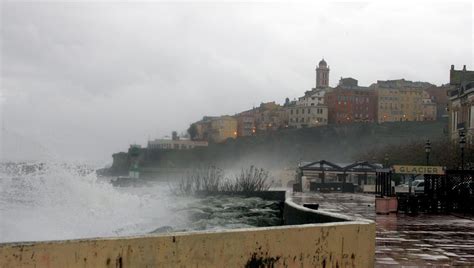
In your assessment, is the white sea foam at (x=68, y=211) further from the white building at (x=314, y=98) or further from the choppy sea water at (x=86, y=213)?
the white building at (x=314, y=98)

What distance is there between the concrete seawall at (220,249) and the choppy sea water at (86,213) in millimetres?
12416

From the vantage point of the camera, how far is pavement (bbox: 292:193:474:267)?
9.55 meters

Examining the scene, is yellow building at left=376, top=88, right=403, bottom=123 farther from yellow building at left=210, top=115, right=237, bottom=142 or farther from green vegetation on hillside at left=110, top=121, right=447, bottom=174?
yellow building at left=210, top=115, right=237, bottom=142

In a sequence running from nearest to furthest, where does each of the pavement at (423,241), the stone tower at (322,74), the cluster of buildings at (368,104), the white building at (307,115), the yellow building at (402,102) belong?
the pavement at (423,241), the yellow building at (402,102), the cluster of buildings at (368,104), the white building at (307,115), the stone tower at (322,74)

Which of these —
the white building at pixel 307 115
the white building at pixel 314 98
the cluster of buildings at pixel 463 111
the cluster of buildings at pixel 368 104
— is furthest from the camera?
the white building at pixel 307 115

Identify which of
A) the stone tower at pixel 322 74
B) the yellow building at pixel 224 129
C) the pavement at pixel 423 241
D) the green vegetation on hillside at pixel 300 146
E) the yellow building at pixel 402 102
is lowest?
the pavement at pixel 423 241

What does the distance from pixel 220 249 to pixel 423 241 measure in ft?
25.2

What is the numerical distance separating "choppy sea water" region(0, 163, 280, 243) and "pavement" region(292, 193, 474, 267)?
7.47 meters

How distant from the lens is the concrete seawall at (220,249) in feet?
17.0

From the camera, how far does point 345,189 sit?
41.9 meters

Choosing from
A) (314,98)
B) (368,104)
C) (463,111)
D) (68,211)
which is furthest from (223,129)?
(68,211)

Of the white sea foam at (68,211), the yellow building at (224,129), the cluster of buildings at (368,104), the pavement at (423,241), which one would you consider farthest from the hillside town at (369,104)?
the pavement at (423,241)

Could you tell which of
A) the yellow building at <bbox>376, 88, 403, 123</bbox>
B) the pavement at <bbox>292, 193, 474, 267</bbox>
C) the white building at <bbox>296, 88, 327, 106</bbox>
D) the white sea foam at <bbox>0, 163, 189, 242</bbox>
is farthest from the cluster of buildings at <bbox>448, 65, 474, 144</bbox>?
the white building at <bbox>296, 88, 327, 106</bbox>

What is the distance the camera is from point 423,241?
1247cm
